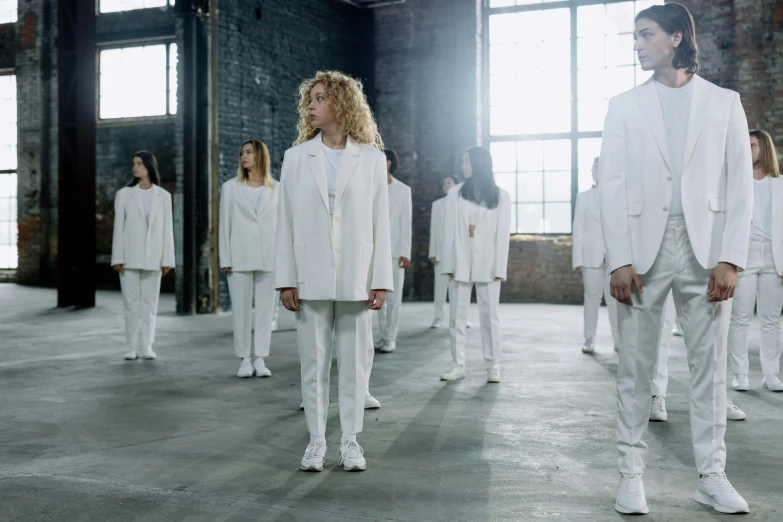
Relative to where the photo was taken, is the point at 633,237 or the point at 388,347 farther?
the point at 388,347

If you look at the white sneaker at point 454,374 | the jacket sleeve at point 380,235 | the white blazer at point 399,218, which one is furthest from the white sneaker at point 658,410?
the white blazer at point 399,218

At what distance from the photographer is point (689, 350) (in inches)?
111

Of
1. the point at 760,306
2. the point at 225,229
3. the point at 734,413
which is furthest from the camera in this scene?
the point at 225,229

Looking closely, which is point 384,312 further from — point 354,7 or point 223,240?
point 354,7

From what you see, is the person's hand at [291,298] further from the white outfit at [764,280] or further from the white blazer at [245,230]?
the white outfit at [764,280]

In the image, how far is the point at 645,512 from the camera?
2660 millimetres

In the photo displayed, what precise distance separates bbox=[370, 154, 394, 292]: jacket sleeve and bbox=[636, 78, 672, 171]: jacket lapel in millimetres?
1085

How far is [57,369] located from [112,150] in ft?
37.6

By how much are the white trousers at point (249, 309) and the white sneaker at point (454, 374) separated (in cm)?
131

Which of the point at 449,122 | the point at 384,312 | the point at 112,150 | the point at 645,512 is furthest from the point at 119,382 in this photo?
the point at 112,150

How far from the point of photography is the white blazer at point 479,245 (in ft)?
18.0

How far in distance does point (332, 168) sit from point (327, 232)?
0.93 ft

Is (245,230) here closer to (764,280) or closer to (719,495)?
(764,280)

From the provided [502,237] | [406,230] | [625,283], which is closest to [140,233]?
[406,230]
